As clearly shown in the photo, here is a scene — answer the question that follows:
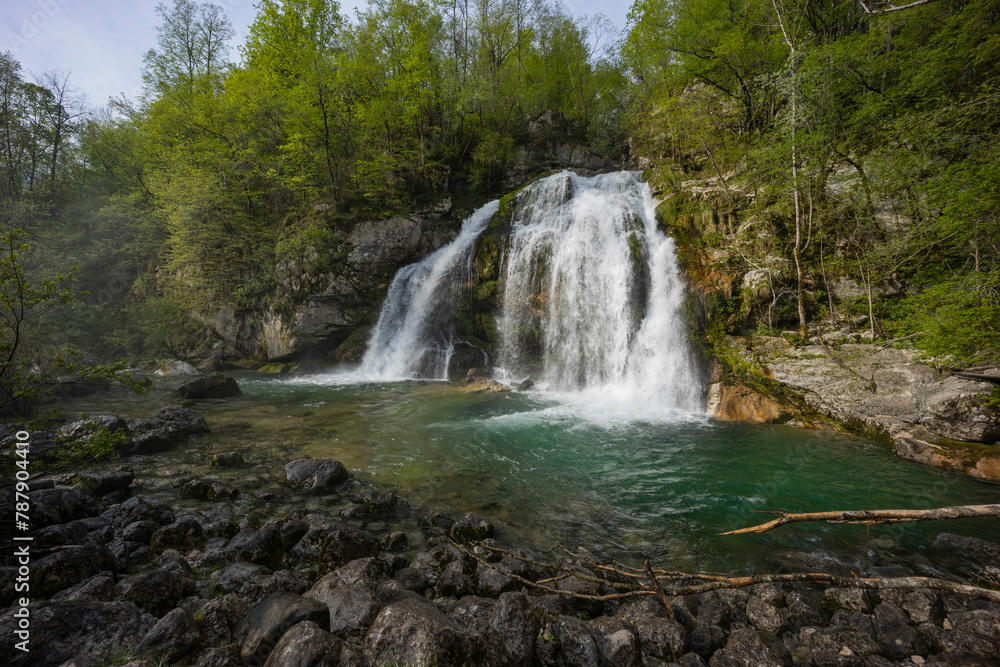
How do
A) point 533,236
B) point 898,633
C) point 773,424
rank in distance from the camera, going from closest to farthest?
point 898,633 → point 773,424 → point 533,236

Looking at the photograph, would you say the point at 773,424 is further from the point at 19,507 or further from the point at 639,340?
the point at 19,507

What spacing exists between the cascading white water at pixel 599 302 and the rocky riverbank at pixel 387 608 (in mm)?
7225

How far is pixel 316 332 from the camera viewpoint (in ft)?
55.8

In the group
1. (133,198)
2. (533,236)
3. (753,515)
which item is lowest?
(753,515)

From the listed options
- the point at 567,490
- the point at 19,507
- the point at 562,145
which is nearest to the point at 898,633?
the point at 567,490

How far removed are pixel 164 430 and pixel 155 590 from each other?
20.0 feet

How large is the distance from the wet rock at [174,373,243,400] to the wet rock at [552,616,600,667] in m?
13.5

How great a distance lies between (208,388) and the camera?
11789 millimetres

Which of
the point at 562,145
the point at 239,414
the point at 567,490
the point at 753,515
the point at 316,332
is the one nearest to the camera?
the point at 753,515

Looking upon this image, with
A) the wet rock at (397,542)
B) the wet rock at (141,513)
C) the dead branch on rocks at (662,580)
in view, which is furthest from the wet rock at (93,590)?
the dead branch on rocks at (662,580)

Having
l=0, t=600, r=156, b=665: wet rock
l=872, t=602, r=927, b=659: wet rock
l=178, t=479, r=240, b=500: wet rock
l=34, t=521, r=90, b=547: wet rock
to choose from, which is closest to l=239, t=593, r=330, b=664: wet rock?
l=0, t=600, r=156, b=665: wet rock

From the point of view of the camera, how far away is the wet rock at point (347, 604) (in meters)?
2.86

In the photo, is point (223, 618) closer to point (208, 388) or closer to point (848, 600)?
point (848, 600)

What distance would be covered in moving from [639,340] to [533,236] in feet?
21.2
